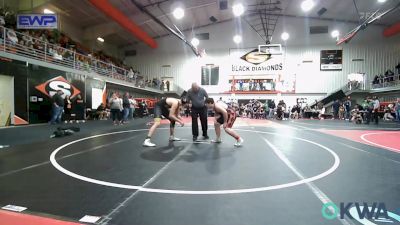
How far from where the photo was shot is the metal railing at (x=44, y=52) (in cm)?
1084

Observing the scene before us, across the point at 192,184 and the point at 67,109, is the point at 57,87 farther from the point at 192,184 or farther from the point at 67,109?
the point at 192,184

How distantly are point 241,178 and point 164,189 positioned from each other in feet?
3.23

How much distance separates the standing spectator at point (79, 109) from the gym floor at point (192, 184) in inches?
369

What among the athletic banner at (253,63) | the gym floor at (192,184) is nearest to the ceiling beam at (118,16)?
the athletic banner at (253,63)

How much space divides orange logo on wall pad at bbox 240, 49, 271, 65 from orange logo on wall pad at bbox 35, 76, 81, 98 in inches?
660

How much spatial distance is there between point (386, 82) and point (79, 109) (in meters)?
22.5

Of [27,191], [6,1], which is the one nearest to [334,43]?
[6,1]

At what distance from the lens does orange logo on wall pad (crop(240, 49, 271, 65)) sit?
2580 centimetres

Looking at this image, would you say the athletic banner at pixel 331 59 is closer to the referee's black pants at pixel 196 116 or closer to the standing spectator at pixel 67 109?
the standing spectator at pixel 67 109

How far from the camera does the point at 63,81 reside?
1345cm

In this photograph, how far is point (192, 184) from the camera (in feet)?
9.97

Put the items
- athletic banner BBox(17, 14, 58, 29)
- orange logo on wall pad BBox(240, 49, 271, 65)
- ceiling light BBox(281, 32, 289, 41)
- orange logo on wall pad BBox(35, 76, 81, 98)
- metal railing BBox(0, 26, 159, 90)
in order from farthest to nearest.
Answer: orange logo on wall pad BBox(240, 49, 271, 65) → ceiling light BBox(281, 32, 289, 41) → orange logo on wall pad BBox(35, 76, 81, 98) → metal railing BBox(0, 26, 159, 90) → athletic banner BBox(17, 14, 58, 29)

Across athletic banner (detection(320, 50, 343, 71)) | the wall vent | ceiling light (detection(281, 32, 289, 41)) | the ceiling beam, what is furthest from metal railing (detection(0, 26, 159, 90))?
athletic banner (detection(320, 50, 343, 71))

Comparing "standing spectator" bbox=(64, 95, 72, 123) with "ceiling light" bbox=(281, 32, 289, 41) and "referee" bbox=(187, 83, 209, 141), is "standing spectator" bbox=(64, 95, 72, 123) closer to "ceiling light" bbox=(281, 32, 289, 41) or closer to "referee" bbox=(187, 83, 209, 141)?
"referee" bbox=(187, 83, 209, 141)
